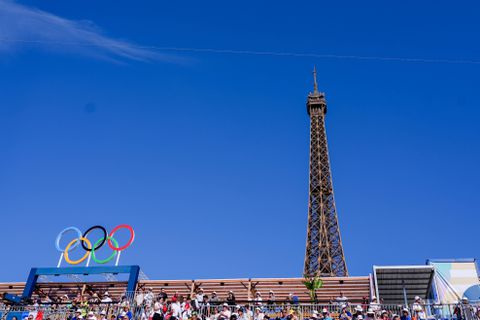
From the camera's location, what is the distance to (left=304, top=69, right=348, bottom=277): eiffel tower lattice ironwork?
61825 mm

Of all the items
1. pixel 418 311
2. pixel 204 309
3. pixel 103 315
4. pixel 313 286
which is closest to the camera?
pixel 418 311

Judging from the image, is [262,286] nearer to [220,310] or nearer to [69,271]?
[220,310]

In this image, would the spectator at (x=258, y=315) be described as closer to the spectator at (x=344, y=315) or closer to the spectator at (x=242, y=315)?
→ the spectator at (x=242, y=315)


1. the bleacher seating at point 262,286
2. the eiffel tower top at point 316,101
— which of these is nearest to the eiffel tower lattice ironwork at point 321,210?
the eiffel tower top at point 316,101

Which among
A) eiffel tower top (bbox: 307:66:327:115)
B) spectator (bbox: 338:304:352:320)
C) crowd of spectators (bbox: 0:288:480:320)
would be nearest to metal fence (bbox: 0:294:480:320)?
crowd of spectators (bbox: 0:288:480:320)

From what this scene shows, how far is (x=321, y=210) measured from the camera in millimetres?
66250

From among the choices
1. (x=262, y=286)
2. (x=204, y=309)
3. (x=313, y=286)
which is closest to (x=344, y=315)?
(x=204, y=309)

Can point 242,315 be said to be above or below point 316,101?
below

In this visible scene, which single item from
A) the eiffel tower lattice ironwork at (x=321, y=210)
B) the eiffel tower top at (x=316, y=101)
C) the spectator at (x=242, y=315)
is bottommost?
the spectator at (x=242, y=315)

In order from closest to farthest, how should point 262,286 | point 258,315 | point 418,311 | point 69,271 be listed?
1. point 418,311
2. point 258,315
3. point 262,286
4. point 69,271

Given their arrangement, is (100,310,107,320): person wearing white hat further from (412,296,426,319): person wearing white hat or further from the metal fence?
(412,296,426,319): person wearing white hat

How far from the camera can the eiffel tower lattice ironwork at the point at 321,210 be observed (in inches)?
2434

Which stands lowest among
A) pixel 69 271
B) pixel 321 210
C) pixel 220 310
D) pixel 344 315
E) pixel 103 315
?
pixel 344 315

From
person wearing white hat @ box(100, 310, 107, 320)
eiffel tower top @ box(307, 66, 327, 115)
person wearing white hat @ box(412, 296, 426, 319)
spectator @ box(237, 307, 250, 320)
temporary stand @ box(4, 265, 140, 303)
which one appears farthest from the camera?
eiffel tower top @ box(307, 66, 327, 115)
